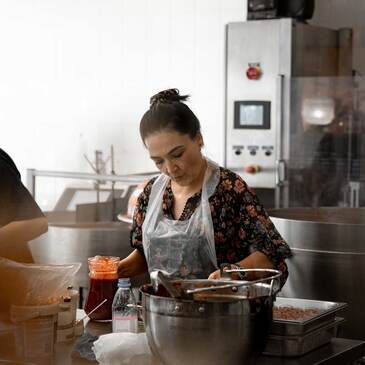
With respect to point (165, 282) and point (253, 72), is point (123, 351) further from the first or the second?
point (253, 72)

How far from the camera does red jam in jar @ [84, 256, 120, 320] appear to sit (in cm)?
225

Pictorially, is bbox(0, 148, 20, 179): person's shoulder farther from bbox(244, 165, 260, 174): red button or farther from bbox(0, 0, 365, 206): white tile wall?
bbox(0, 0, 365, 206): white tile wall

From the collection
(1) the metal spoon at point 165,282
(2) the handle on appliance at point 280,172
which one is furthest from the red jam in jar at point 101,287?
(2) the handle on appliance at point 280,172

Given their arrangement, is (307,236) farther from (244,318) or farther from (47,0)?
(47,0)

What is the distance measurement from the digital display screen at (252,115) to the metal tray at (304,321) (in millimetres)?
2981

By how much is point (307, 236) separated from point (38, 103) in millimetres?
3176

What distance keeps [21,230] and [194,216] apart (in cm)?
72

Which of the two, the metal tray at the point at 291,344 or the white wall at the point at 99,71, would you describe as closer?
the metal tray at the point at 291,344

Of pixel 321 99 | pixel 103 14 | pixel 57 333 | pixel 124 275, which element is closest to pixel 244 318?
pixel 57 333

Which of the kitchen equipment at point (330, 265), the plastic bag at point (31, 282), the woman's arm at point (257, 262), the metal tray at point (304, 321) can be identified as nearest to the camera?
the plastic bag at point (31, 282)

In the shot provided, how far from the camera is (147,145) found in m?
2.47

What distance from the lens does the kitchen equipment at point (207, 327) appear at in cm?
164

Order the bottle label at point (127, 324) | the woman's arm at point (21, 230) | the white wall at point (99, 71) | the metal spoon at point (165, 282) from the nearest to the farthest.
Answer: the metal spoon at point (165, 282) < the woman's arm at point (21, 230) < the bottle label at point (127, 324) < the white wall at point (99, 71)

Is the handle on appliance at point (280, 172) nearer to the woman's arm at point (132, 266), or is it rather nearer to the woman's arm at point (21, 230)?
the woman's arm at point (132, 266)
